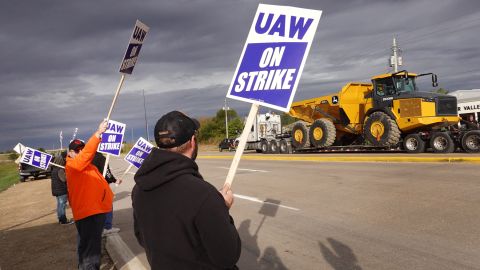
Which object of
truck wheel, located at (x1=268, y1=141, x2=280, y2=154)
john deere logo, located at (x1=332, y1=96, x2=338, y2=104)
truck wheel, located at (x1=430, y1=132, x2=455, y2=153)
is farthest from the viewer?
truck wheel, located at (x1=268, y1=141, x2=280, y2=154)

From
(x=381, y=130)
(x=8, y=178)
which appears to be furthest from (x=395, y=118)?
(x=8, y=178)

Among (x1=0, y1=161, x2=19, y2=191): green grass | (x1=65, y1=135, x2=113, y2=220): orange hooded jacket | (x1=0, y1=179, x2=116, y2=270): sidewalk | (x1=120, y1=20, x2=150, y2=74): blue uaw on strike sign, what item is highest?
(x1=120, y1=20, x2=150, y2=74): blue uaw on strike sign

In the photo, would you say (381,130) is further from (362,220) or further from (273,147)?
(362,220)

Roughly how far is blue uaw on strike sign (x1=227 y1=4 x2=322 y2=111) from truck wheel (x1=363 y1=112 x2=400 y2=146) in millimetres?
17794

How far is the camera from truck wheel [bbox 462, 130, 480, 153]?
17642 millimetres

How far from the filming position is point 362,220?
24.1ft

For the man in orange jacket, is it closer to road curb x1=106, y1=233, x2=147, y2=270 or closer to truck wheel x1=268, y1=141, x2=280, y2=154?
road curb x1=106, y1=233, x2=147, y2=270

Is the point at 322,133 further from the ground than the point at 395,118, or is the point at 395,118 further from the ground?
the point at 395,118

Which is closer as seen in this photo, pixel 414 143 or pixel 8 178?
pixel 414 143

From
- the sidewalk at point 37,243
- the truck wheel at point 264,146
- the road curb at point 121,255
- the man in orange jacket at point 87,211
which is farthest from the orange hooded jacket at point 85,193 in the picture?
the truck wheel at point 264,146

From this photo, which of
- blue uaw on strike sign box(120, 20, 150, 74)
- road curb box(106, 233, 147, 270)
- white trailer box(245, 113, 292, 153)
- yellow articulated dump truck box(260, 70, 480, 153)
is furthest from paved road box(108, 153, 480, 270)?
white trailer box(245, 113, 292, 153)

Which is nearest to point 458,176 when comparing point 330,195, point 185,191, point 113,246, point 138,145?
point 330,195

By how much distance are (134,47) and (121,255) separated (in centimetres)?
304

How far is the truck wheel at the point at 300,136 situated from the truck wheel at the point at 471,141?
992cm
